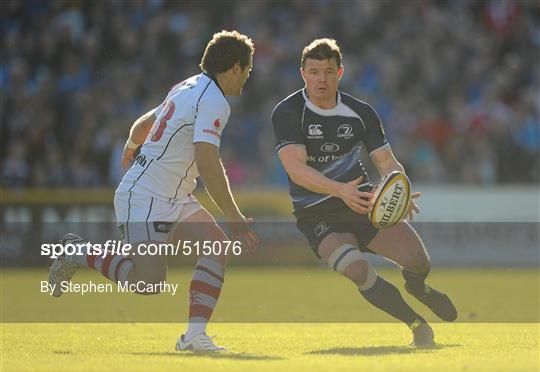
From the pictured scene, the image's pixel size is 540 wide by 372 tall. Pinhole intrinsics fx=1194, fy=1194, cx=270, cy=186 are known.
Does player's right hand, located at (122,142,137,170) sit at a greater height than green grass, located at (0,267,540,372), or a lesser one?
greater

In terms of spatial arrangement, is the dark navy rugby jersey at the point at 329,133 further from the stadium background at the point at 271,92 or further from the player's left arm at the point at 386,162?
the stadium background at the point at 271,92

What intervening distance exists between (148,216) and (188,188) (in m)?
0.39

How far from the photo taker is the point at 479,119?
20.6 meters

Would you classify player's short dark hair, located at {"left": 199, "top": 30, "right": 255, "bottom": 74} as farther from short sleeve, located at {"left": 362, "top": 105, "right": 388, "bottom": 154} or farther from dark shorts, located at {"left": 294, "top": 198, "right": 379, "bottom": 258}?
dark shorts, located at {"left": 294, "top": 198, "right": 379, "bottom": 258}

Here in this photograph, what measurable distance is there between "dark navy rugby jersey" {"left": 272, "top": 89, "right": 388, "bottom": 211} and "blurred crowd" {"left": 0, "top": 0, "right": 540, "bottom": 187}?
10.3m

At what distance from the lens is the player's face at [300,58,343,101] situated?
901cm

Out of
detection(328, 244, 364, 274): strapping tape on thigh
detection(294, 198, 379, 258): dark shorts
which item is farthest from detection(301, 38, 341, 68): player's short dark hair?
detection(328, 244, 364, 274): strapping tape on thigh

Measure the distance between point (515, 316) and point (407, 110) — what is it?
967 centimetres

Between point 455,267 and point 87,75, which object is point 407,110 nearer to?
point 455,267

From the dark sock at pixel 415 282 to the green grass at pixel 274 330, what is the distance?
16.2 inches

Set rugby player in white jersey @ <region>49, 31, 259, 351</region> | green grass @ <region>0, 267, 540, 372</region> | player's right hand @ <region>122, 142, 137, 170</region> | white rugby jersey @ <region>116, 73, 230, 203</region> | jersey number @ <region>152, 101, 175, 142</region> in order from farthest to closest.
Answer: player's right hand @ <region>122, 142, 137, 170</region>, jersey number @ <region>152, 101, 175, 142</region>, white rugby jersey @ <region>116, 73, 230, 203</region>, rugby player in white jersey @ <region>49, 31, 259, 351</region>, green grass @ <region>0, 267, 540, 372</region>

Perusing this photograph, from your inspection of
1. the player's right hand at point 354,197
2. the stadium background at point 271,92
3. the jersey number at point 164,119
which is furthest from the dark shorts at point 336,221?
the stadium background at point 271,92

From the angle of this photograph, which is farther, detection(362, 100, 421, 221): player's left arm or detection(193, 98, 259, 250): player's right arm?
detection(362, 100, 421, 221): player's left arm

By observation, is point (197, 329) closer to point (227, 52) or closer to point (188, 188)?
point (188, 188)
